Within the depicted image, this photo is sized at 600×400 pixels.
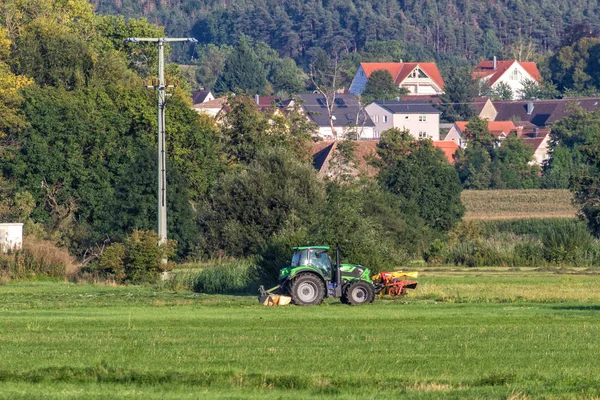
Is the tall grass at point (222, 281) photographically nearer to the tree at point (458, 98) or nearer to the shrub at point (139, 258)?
the shrub at point (139, 258)

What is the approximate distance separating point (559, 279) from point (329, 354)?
2257 centimetres

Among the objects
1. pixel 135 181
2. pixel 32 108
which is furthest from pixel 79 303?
pixel 32 108

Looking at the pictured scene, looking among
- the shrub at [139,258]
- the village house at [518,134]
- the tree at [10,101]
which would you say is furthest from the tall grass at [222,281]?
the village house at [518,134]

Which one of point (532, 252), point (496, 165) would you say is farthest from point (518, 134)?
point (532, 252)

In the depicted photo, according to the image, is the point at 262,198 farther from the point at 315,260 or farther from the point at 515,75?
the point at 515,75

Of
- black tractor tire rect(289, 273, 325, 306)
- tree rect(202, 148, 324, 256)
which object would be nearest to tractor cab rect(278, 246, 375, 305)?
black tractor tire rect(289, 273, 325, 306)

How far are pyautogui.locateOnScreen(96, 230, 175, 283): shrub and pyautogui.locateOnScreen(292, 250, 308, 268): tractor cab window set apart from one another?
9.38m

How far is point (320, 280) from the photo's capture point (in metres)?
30.2

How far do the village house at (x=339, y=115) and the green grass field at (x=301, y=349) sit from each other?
Result: 10928cm

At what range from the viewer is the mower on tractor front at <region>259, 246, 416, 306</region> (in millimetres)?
29953

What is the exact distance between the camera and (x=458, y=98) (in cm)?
16125

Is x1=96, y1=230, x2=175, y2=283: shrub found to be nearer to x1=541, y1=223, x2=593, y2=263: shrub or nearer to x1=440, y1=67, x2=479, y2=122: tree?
x1=541, y1=223, x2=593, y2=263: shrub

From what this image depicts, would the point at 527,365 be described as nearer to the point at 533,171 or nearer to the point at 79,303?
the point at 79,303

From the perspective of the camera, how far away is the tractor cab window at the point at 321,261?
101 feet
